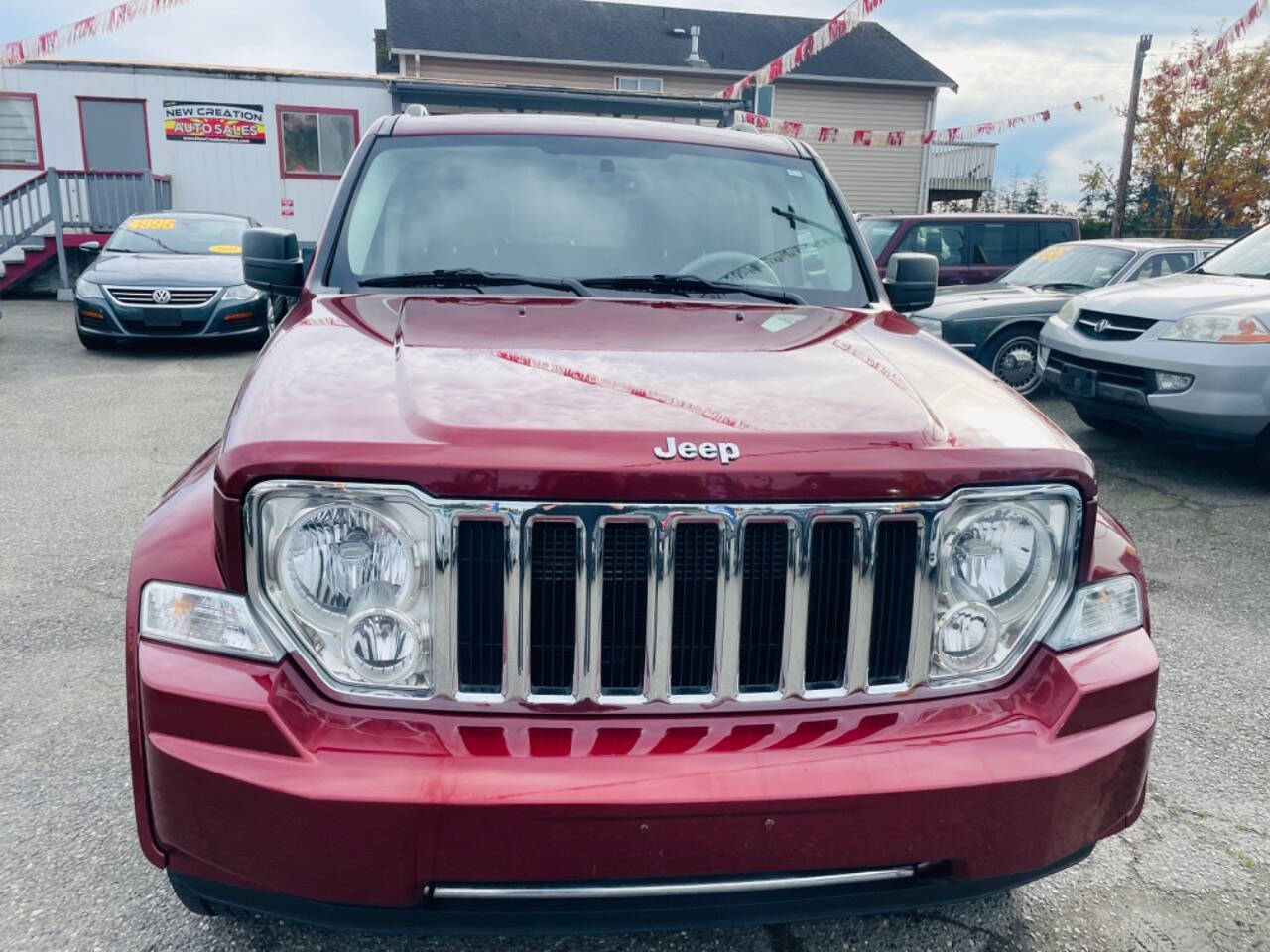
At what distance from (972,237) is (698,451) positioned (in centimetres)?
1127

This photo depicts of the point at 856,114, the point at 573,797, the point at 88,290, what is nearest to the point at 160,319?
the point at 88,290

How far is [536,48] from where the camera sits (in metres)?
26.9

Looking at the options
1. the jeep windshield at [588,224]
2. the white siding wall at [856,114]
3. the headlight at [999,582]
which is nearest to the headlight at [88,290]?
the jeep windshield at [588,224]

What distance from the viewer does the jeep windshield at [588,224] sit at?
115 inches

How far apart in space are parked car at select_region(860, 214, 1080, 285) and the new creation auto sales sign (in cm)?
1232

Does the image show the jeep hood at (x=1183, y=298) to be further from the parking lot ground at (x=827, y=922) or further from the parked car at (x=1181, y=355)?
the parking lot ground at (x=827, y=922)

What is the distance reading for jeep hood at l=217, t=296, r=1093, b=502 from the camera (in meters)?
1.65

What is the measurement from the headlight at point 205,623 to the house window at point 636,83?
28.0 metres

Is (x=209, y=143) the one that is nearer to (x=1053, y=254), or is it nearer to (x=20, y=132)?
(x=20, y=132)

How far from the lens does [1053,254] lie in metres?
9.91

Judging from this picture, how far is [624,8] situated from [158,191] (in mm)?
16235

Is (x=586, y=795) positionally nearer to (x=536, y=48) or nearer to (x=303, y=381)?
(x=303, y=381)

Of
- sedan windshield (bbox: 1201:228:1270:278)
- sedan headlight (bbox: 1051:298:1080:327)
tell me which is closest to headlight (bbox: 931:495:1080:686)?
sedan headlight (bbox: 1051:298:1080:327)

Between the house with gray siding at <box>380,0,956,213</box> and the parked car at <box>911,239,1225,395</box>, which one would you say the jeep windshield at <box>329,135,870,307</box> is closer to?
the parked car at <box>911,239,1225,395</box>
